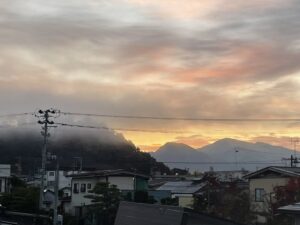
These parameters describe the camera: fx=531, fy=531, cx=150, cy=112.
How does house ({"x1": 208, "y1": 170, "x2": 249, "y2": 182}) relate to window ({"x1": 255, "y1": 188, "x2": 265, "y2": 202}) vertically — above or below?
above

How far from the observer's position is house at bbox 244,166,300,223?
43844mm

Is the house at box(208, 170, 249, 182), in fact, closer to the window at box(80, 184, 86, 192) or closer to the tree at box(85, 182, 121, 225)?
the window at box(80, 184, 86, 192)

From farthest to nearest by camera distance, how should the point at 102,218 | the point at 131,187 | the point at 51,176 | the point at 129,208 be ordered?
the point at 51,176, the point at 131,187, the point at 102,218, the point at 129,208

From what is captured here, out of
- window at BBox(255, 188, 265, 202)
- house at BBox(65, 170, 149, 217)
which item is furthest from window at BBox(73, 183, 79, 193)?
window at BBox(255, 188, 265, 202)

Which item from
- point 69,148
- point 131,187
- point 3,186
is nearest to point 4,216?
point 131,187

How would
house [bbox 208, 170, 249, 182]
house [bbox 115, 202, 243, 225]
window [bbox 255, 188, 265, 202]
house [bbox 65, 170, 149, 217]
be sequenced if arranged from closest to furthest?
house [bbox 115, 202, 243, 225]
window [bbox 255, 188, 265, 202]
house [bbox 65, 170, 149, 217]
house [bbox 208, 170, 249, 182]

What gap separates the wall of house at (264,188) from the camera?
141 ft

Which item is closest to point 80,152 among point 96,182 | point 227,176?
point 227,176

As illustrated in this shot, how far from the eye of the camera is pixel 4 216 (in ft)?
A: 90.1

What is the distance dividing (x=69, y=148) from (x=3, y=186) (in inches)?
2155

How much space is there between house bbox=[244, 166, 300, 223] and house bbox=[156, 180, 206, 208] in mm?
10479

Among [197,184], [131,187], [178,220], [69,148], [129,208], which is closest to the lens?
[178,220]

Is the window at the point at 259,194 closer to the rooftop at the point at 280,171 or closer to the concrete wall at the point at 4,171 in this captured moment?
the rooftop at the point at 280,171

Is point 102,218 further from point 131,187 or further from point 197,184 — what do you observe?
point 197,184
